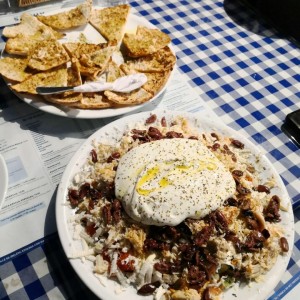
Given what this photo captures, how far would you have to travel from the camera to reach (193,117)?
1.60 metres

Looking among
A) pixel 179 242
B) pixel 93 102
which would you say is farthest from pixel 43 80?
pixel 179 242

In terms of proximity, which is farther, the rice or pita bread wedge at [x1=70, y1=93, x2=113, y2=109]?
pita bread wedge at [x1=70, y1=93, x2=113, y2=109]

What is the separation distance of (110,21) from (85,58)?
1.44 ft

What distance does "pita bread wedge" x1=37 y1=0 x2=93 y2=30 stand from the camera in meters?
1.98

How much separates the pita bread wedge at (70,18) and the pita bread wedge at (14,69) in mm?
343

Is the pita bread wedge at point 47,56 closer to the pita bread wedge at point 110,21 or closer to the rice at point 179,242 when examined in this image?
the pita bread wedge at point 110,21

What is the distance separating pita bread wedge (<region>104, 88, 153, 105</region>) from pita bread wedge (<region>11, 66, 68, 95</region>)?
0.82ft

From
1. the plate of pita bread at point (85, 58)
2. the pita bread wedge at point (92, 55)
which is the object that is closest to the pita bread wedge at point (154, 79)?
the plate of pita bread at point (85, 58)

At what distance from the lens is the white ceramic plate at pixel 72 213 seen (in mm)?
1076

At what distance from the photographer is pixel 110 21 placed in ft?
6.73

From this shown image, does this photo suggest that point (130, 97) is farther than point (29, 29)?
No

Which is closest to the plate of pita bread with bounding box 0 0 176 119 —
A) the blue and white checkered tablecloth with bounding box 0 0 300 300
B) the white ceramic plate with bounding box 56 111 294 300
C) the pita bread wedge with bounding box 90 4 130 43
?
the pita bread wedge with bounding box 90 4 130 43

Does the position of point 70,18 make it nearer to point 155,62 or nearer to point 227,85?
point 155,62

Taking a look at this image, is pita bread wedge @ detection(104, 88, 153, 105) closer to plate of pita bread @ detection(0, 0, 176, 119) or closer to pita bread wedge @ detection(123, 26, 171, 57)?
plate of pita bread @ detection(0, 0, 176, 119)
